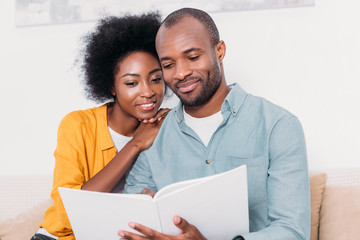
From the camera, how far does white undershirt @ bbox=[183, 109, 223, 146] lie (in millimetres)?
1521

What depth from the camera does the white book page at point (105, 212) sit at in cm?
109

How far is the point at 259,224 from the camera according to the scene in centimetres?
142

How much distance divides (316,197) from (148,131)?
0.91m

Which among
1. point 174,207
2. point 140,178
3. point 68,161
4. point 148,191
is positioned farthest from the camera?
point 68,161

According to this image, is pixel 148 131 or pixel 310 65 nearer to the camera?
pixel 148 131

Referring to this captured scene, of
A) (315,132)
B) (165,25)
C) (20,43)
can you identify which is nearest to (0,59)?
(20,43)

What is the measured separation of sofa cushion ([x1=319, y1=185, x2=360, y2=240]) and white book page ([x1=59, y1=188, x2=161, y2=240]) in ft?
3.40

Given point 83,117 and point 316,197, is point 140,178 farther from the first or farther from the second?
point 316,197

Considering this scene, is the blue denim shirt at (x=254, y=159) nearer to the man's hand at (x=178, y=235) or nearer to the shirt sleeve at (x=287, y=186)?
the shirt sleeve at (x=287, y=186)

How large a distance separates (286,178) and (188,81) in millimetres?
486

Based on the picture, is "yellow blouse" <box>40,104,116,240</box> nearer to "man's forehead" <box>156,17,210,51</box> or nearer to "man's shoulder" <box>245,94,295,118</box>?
"man's forehead" <box>156,17,210,51</box>

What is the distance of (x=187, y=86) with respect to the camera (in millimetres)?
1468

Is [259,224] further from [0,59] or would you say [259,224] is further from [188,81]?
[0,59]

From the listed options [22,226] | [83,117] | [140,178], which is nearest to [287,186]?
[140,178]
